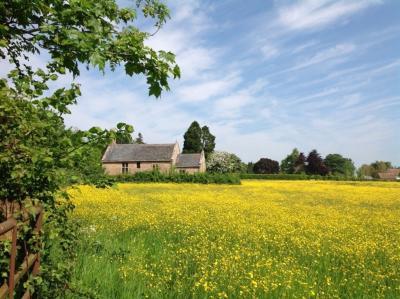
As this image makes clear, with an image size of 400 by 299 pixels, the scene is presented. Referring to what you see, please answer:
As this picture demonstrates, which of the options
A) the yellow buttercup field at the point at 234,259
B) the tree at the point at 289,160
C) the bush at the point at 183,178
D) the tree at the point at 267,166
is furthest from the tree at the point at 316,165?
the yellow buttercup field at the point at 234,259

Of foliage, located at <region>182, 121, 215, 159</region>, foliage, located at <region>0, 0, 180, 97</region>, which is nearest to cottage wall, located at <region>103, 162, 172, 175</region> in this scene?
foliage, located at <region>182, 121, 215, 159</region>

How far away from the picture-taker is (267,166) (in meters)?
111

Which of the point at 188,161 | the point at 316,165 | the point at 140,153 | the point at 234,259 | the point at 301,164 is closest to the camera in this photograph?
the point at 234,259

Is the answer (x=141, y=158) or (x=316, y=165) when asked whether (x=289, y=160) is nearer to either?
(x=316, y=165)

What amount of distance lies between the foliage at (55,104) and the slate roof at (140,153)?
6921cm

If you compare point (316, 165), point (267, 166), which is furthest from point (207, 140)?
point (316, 165)

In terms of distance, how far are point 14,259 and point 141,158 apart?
72561mm

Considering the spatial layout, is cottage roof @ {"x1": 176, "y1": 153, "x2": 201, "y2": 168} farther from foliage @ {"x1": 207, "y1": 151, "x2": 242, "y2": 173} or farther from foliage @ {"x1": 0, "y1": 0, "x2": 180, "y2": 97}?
foliage @ {"x1": 0, "y1": 0, "x2": 180, "y2": 97}

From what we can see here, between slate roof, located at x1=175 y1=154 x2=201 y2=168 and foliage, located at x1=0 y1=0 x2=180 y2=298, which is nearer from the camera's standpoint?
foliage, located at x1=0 y1=0 x2=180 y2=298

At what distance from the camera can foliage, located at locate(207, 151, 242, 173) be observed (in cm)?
9675

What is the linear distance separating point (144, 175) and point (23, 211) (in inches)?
1921

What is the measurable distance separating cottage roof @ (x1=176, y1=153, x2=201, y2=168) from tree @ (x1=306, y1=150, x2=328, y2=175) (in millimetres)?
35216

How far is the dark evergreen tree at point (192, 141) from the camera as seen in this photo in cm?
11094

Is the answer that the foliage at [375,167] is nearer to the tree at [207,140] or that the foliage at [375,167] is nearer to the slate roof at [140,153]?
the tree at [207,140]
